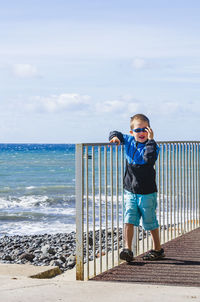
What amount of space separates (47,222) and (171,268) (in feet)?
37.3

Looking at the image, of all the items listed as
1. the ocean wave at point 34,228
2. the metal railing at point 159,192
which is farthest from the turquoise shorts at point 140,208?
the ocean wave at point 34,228

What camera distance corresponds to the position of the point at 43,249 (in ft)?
37.9

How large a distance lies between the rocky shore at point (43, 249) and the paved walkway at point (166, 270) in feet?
9.28

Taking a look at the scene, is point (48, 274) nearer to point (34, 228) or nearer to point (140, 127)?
point (140, 127)

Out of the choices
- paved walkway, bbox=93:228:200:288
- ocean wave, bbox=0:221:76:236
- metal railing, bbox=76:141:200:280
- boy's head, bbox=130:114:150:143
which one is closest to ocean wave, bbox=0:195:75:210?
ocean wave, bbox=0:221:76:236

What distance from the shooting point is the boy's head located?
6559 millimetres

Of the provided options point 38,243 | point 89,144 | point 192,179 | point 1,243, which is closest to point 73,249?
point 38,243

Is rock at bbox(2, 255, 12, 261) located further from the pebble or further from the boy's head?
the boy's head

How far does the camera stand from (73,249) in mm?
11906

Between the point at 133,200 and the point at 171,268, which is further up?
the point at 133,200

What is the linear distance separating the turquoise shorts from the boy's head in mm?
643

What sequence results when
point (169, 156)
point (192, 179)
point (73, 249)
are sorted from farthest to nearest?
point (73, 249), point (192, 179), point (169, 156)

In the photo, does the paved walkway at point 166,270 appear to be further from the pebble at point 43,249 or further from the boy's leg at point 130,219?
the pebble at point 43,249

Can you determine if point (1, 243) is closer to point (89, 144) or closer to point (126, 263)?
point (126, 263)
